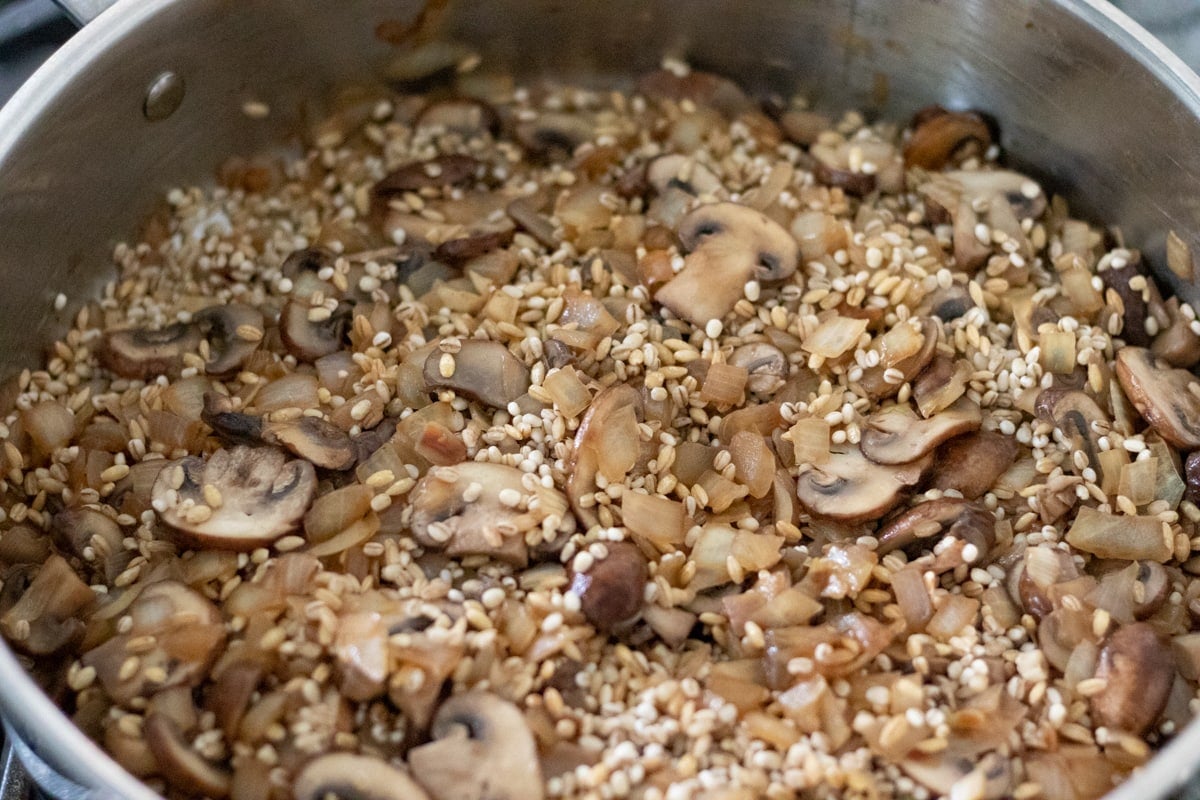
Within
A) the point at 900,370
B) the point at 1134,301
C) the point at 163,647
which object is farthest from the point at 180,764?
the point at 1134,301

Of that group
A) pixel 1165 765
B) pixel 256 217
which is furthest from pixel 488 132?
pixel 1165 765

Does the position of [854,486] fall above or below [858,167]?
below

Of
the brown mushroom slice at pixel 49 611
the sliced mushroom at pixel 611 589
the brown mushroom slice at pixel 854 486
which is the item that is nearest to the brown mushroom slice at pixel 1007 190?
the brown mushroom slice at pixel 854 486

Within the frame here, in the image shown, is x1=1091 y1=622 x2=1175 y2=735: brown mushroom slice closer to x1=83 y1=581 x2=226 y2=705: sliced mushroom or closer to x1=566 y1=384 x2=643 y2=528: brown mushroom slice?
x1=566 y1=384 x2=643 y2=528: brown mushroom slice

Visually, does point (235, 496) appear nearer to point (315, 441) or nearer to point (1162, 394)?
point (315, 441)

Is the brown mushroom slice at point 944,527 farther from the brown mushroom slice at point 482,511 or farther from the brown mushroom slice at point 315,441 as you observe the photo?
the brown mushroom slice at point 315,441

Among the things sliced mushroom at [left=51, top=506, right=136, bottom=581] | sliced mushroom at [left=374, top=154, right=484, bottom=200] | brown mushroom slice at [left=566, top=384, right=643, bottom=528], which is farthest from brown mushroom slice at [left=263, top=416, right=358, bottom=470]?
sliced mushroom at [left=374, top=154, right=484, bottom=200]
